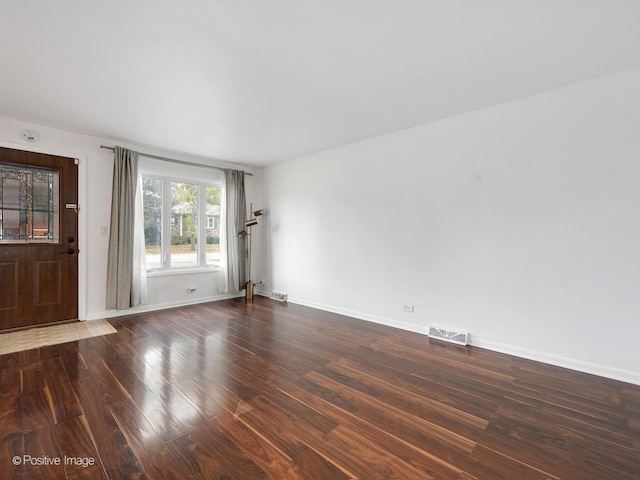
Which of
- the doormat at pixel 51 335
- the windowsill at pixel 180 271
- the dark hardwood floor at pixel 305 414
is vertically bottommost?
the dark hardwood floor at pixel 305 414

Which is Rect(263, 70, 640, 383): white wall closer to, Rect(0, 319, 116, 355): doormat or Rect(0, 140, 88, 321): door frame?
Rect(0, 319, 116, 355): doormat

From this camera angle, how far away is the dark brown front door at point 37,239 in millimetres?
3684

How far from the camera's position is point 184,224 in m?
5.29

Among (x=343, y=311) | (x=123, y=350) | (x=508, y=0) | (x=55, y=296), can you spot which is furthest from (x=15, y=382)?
(x=508, y=0)

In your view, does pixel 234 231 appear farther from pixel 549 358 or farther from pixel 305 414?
pixel 549 358

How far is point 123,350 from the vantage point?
123 inches

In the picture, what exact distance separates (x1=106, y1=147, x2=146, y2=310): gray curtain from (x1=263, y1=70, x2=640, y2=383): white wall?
315 cm

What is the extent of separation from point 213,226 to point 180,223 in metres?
0.62

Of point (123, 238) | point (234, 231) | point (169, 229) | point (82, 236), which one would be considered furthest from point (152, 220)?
point (234, 231)

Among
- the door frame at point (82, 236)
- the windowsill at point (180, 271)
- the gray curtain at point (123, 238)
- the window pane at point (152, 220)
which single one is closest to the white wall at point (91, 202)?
the door frame at point (82, 236)

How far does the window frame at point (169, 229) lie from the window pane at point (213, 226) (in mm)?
80

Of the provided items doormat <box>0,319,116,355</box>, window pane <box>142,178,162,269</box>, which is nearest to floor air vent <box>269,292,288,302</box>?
window pane <box>142,178,162,269</box>

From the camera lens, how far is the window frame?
197 inches

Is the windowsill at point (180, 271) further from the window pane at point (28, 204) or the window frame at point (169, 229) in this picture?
the window pane at point (28, 204)
